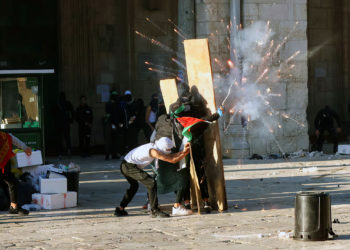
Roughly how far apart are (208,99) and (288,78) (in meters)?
9.78

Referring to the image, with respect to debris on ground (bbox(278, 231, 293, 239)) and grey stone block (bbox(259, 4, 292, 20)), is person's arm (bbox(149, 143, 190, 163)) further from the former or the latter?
grey stone block (bbox(259, 4, 292, 20))

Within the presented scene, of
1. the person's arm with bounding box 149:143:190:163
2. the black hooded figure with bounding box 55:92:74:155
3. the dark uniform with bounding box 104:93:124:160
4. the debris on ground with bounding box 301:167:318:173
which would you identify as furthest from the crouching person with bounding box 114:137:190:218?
the black hooded figure with bounding box 55:92:74:155

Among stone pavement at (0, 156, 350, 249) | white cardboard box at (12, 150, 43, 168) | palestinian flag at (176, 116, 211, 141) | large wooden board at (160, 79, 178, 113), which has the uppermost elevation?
large wooden board at (160, 79, 178, 113)

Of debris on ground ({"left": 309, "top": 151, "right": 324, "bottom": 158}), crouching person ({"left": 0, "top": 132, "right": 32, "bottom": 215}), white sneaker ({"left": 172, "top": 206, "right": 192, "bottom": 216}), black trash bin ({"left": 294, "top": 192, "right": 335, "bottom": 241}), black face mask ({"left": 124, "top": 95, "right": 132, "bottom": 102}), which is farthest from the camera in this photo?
black face mask ({"left": 124, "top": 95, "right": 132, "bottom": 102})

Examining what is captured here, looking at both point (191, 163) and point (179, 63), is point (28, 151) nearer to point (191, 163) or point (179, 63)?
point (191, 163)

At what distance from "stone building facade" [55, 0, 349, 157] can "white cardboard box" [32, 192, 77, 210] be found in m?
8.29

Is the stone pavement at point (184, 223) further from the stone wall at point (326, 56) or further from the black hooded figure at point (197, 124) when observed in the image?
the stone wall at point (326, 56)

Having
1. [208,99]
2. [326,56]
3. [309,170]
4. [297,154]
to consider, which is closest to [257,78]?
[297,154]

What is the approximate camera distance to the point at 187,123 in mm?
11211

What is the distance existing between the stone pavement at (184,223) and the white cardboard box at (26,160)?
93cm

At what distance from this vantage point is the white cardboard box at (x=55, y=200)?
12164 millimetres

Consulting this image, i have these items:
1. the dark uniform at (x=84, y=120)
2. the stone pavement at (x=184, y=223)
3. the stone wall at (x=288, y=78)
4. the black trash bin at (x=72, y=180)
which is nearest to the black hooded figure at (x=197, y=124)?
the stone pavement at (x=184, y=223)

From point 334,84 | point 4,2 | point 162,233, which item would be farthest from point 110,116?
point 162,233

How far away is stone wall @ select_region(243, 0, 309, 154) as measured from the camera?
2055cm
